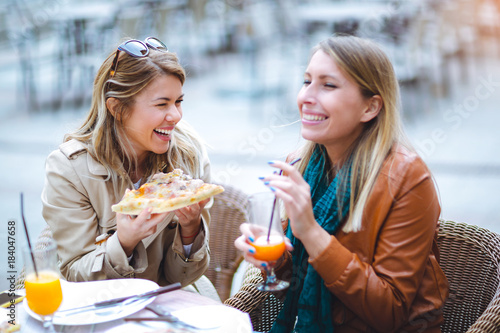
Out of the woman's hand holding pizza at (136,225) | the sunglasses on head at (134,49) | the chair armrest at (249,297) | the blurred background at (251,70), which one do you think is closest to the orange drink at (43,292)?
the woman's hand holding pizza at (136,225)

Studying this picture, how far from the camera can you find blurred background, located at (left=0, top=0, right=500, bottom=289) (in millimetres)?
5324

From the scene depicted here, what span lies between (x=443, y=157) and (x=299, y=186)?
3935 millimetres

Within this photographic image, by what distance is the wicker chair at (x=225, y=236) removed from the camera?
8.57 feet

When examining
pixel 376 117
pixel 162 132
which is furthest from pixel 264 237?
pixel 162 132

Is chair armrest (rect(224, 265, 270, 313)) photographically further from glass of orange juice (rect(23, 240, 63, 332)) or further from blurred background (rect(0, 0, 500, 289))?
blurred background (rect(0, 0, 500, 289))

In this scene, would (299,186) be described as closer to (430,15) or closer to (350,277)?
(350,277)

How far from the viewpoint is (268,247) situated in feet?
5.56

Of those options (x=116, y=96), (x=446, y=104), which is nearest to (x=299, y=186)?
(x=116, y=96)

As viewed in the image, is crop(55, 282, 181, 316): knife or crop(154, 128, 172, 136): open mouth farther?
crop(154, 128, 172, 136): open mouth

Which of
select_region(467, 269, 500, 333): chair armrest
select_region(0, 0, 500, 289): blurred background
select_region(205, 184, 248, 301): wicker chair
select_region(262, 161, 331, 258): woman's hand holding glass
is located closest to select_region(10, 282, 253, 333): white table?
select_region(262, 161, 331, 258): woman's hand holding glass

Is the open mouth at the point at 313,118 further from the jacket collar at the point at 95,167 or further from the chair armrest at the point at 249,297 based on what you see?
the jacket collar at the point at 95,167

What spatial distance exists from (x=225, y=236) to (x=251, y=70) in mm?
5559

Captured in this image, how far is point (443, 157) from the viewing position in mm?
5258

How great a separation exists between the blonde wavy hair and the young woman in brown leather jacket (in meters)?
0.60
